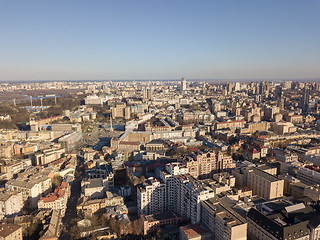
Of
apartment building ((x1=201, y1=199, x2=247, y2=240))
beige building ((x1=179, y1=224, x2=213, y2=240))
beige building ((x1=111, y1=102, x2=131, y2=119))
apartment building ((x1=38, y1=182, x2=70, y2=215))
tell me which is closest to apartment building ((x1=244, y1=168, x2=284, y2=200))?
apartment building ((x1=201, y1=199, x2=247, y2=240))

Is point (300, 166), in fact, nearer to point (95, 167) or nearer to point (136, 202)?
point (136, 202)

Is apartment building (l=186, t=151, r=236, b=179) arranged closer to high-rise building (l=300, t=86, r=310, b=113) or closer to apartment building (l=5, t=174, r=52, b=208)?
apartment building (l=5, t=174, r=52, b=208)

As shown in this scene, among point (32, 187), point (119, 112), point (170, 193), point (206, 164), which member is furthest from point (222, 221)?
point (119, 112)

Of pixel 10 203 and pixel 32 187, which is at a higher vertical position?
pixel 32 187

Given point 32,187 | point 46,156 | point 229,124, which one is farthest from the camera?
point 229,124

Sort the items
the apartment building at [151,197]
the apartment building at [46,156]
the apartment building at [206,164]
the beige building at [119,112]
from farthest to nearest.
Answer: the beige building at [119,112] < the apartment building at [46,156] < the apartment building at [206,164] < the apartment building at [151,197]

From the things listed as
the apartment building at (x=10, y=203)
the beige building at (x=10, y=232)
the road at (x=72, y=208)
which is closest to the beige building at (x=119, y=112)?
the road at (x=72, y=208)

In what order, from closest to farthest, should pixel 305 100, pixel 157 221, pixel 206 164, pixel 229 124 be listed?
pixel 157 221 < pixel 206 164 < pixel 229 124 < pixel 305 100

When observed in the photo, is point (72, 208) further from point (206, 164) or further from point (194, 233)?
point (206, 164)

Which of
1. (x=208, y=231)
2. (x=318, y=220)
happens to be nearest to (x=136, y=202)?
(x=208, y=231)

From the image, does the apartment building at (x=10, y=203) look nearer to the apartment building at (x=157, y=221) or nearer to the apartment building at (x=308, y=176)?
the apartment building at (x=157, y=221)

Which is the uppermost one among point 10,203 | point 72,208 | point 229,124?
point 229,124
